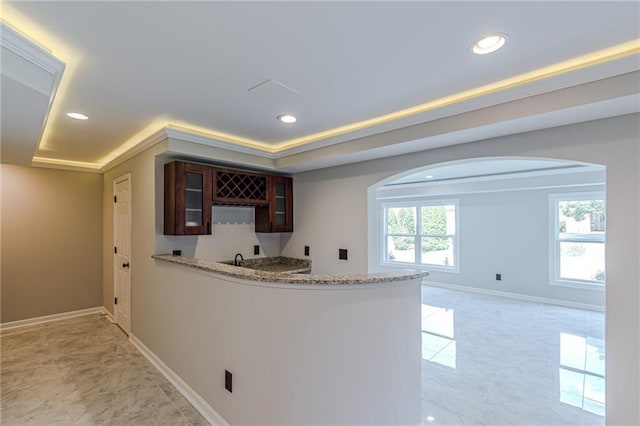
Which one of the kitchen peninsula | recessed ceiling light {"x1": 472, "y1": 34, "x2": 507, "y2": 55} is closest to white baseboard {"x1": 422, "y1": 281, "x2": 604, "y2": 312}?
the kitchen peninsula

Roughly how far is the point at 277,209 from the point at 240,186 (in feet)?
2.19

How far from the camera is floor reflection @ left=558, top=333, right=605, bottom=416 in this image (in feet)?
8.30

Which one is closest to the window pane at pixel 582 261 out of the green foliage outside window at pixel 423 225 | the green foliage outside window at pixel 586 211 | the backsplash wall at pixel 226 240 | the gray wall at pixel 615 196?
the green foliage outside window at pixel 586 211

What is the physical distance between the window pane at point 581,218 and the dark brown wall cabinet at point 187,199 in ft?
20.1

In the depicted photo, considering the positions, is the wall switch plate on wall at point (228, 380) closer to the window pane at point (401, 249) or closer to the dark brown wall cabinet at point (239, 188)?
the dark brown wall cabinet at point (239, 188)

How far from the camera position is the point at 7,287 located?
13.8 ft

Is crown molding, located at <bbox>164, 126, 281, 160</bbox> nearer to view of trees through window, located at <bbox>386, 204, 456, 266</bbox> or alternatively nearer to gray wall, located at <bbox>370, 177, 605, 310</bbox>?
gray wall, located at <bbox>370, 177, 605, 310</bbox>

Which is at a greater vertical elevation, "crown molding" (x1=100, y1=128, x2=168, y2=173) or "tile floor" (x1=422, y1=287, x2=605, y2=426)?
"crown molding" (x1=100, y1=128, x2=168, y2=173)

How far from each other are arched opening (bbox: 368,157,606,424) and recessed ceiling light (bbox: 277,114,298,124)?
4.10 feet

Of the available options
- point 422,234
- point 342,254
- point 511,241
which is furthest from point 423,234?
point 342,254

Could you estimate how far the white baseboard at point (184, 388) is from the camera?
88.8 inches

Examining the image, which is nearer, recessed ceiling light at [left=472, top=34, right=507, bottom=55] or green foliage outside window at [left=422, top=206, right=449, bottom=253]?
recessed ceiling light at [left=472, top=34, right=507, bottom=55]

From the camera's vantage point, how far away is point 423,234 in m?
7.48

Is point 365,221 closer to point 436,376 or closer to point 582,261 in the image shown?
point 436,376
